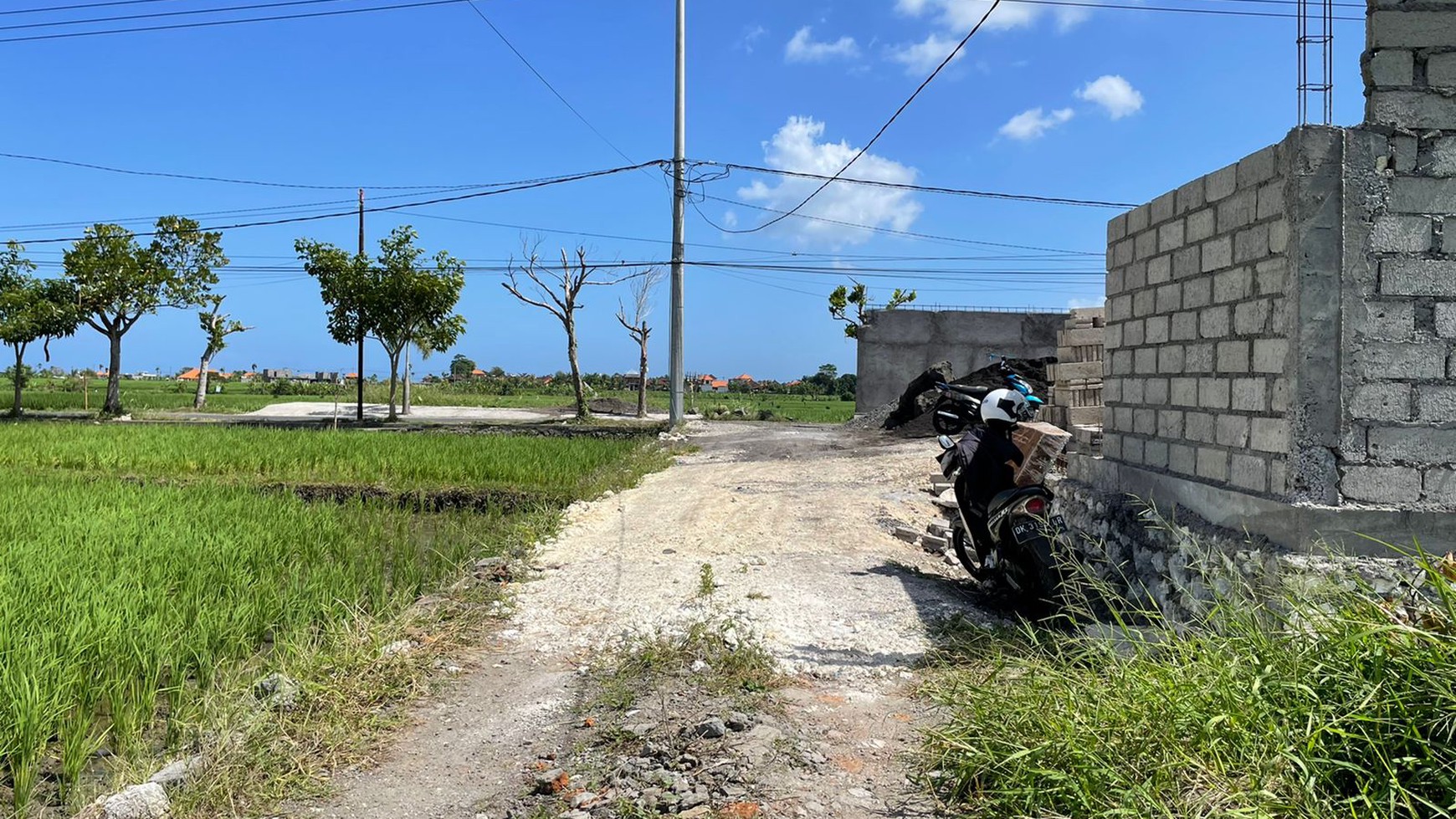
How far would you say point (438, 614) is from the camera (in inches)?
185

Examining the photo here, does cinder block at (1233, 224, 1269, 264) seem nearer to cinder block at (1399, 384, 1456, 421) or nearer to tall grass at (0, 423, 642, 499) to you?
cinder block at (1399, 384, 1456, 421)

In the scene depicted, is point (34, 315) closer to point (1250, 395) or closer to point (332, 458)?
point (332, 458)

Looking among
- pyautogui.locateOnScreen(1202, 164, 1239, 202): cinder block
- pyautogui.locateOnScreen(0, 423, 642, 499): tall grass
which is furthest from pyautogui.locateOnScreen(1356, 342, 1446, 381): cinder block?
pyautogui.locateOnScreen(0, 423, 642, 499): tall grass

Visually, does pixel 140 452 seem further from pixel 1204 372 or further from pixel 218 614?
pixel 1204 372

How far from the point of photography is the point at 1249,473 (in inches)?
155

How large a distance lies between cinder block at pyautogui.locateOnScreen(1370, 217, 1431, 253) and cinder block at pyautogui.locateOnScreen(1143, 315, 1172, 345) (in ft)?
4.06

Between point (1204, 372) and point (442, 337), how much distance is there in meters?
22.4

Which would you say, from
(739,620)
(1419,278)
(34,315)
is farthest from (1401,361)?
(34,315)

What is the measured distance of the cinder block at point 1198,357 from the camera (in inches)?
172

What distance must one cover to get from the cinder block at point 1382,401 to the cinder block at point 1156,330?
1292mm

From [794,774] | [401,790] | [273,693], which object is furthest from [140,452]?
A: [794,774]

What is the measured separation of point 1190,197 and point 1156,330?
739 mm

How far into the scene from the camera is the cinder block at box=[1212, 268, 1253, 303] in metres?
4.02

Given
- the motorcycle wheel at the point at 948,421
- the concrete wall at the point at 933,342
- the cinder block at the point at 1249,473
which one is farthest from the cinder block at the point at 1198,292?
the concrete wall at the point at 933,342
